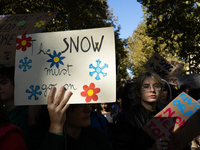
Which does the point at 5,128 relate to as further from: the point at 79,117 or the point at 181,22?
the point at 181,22

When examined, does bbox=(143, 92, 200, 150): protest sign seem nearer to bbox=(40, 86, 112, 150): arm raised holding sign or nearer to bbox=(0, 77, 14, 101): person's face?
bbox=(40, 86, 112, 150): arm raised holding sign

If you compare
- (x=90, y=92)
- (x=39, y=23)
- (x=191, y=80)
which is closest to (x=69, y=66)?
(x=90, y=92)

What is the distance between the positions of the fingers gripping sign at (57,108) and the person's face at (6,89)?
851 mm

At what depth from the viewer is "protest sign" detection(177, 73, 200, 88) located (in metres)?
7.69

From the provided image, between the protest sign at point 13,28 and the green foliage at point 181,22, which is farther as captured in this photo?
the green foliage at point 181,22

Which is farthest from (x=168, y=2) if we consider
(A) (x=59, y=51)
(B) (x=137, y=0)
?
(A) (x=59, y=51)

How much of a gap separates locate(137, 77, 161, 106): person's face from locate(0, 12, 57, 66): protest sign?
1.43 m

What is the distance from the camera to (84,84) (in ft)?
5.25

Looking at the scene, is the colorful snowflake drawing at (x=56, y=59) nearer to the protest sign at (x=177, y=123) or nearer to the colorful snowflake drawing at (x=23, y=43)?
the colorful snowflake drawing at (x=23, y=43)

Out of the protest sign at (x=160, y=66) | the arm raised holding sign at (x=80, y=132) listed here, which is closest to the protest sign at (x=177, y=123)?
the arm raised holding sign at (x=80, y=132)

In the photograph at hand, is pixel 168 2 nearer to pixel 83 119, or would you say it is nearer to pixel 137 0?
pixel 137 0

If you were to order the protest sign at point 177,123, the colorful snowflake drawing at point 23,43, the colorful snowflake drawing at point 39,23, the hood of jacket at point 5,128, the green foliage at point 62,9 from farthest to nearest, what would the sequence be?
the green foliage at point 62,9 < the colorful snowflake drawing at point 39,23 < the protest sign at point 177,123 < the colorful snowflake drawing at point 23,43 < the hood of jacket at point 5,128

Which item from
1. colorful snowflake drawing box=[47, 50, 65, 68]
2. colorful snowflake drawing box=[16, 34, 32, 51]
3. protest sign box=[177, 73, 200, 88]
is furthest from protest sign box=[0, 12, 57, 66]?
protest sign box=[177, 73, 200, 88]

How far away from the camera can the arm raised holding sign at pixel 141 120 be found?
2.31 m
